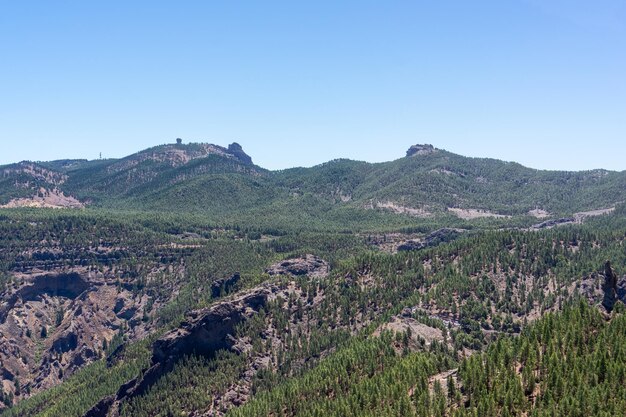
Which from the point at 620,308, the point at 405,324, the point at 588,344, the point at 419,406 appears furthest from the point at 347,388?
the point at 620,308

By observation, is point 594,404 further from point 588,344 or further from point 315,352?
point 315,352

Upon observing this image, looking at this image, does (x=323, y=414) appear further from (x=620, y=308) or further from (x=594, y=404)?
(x=620, y=308)

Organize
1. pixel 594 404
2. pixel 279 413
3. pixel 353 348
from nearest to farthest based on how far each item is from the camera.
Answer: pixel 594 404 < pixel 279 413 < pixel 353 348

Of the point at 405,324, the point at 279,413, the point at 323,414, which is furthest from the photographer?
the point at 405,324

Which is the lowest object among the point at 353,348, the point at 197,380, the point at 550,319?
the point at 197,380

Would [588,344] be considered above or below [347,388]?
above

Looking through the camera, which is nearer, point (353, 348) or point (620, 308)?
point (620, 308)

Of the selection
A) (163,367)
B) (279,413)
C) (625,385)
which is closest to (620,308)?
(625,385)

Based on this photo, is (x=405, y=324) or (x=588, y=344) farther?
(x=405, y=324)

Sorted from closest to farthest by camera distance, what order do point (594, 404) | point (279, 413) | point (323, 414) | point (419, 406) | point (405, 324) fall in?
point (594, 404) < point (419, 406) < point (323, 414) < point (279, 413) < point (405, 324)
